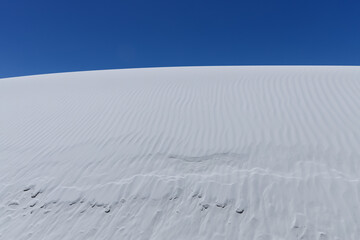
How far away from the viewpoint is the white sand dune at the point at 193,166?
3.32m

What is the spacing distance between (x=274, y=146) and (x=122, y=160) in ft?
11.0

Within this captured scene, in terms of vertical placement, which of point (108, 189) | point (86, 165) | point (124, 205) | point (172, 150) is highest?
point (172, 150)

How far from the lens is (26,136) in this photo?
655 cm

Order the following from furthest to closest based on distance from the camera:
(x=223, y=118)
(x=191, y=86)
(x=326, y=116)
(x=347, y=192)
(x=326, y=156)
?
1. (x=191, y=86)
2. (x=223, y=118)
3. (x=326, y=116)
4. (x=326, y=156)
5. (x=347, y=192)

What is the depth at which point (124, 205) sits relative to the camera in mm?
3771

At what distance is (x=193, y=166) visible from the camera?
15.0 feet

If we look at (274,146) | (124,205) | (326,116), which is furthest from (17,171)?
(326,116)

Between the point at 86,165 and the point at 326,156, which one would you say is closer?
the point at 326,156

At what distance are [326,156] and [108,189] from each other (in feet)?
14.1

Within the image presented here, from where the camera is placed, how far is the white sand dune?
3322 mm

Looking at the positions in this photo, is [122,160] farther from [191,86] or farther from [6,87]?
[6,87]

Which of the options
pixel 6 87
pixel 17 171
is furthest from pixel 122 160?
pixel 6 87

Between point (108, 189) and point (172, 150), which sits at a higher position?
point (172, 150)

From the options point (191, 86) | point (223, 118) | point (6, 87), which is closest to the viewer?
point (223, 118)
